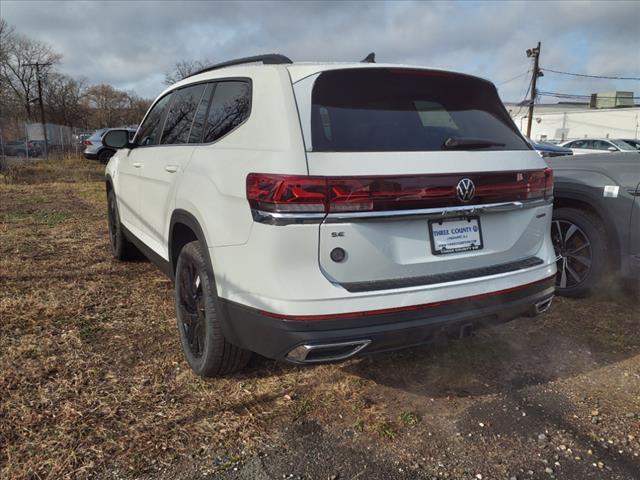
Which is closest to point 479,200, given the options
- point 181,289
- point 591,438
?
point 591,438

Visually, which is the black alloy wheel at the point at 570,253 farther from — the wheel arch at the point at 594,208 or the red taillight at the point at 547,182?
the red taillight at the point at 547,182

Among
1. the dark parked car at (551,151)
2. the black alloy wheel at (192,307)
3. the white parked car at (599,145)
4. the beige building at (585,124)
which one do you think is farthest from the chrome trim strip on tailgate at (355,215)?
the beige building at (585,124)

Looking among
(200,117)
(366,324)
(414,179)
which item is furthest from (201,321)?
(414,179)

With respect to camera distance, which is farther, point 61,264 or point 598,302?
point 61,264

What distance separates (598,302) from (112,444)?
3912 millimetres

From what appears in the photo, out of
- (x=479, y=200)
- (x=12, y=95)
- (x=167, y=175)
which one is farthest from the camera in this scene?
(x=12, y=95)

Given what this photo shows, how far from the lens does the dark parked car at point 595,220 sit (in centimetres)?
390

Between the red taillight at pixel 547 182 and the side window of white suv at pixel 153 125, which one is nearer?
the red taillight at pixel 547 182

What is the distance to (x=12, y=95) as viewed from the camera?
48469 mm

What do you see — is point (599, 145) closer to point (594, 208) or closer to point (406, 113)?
point (594, 208)

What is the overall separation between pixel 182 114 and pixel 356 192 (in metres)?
1.90

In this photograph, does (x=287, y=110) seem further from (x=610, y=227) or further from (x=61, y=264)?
(x=61, y=264)

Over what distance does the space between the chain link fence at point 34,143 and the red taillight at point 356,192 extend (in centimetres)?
1715

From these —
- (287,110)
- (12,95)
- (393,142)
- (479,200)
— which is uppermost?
(12,95)
